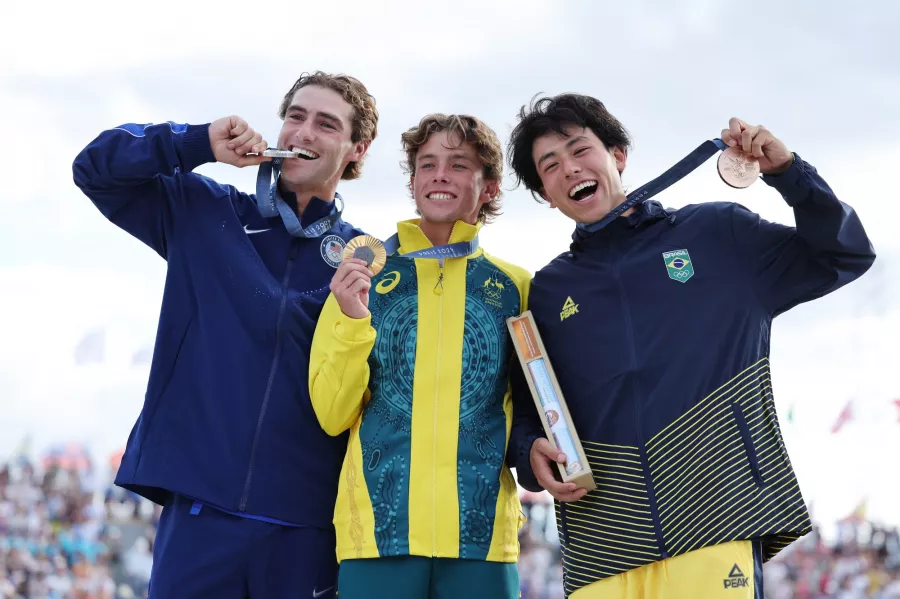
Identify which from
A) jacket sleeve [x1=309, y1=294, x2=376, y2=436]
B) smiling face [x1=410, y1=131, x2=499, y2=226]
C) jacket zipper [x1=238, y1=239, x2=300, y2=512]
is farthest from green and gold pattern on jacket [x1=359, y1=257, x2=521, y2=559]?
jacket zipper [x1=238, y1=239, x2=300, y2=512]

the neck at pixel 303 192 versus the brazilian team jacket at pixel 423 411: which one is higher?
the neck at pixel 303 192

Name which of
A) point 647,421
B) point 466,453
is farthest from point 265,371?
point 647,421

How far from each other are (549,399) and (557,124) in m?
1.22

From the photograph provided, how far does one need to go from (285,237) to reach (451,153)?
820 millimetres

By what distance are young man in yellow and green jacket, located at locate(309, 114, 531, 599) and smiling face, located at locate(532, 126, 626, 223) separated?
0.39 metres

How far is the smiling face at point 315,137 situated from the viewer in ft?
13.0

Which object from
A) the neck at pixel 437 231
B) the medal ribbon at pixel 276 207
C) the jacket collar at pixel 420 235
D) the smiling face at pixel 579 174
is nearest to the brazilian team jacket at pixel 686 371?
the smiling face at pixel 579 174

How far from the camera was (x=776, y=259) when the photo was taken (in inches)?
125

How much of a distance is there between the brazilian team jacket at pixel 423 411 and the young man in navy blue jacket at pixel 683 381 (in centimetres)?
18

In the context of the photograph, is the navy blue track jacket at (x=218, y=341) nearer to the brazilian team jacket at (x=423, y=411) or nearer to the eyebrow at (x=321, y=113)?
the brazilian team jacket at (x=423, y=411)

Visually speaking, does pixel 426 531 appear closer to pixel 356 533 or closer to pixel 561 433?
pixel 356 533

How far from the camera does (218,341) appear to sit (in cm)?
357

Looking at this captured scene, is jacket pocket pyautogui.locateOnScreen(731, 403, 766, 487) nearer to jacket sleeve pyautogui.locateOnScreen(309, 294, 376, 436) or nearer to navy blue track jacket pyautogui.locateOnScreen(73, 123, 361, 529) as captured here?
jacket sleeve pyautogui.locateOnScreen(309, 294, 376, 436)

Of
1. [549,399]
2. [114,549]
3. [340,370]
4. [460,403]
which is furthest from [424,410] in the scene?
[114,549]
